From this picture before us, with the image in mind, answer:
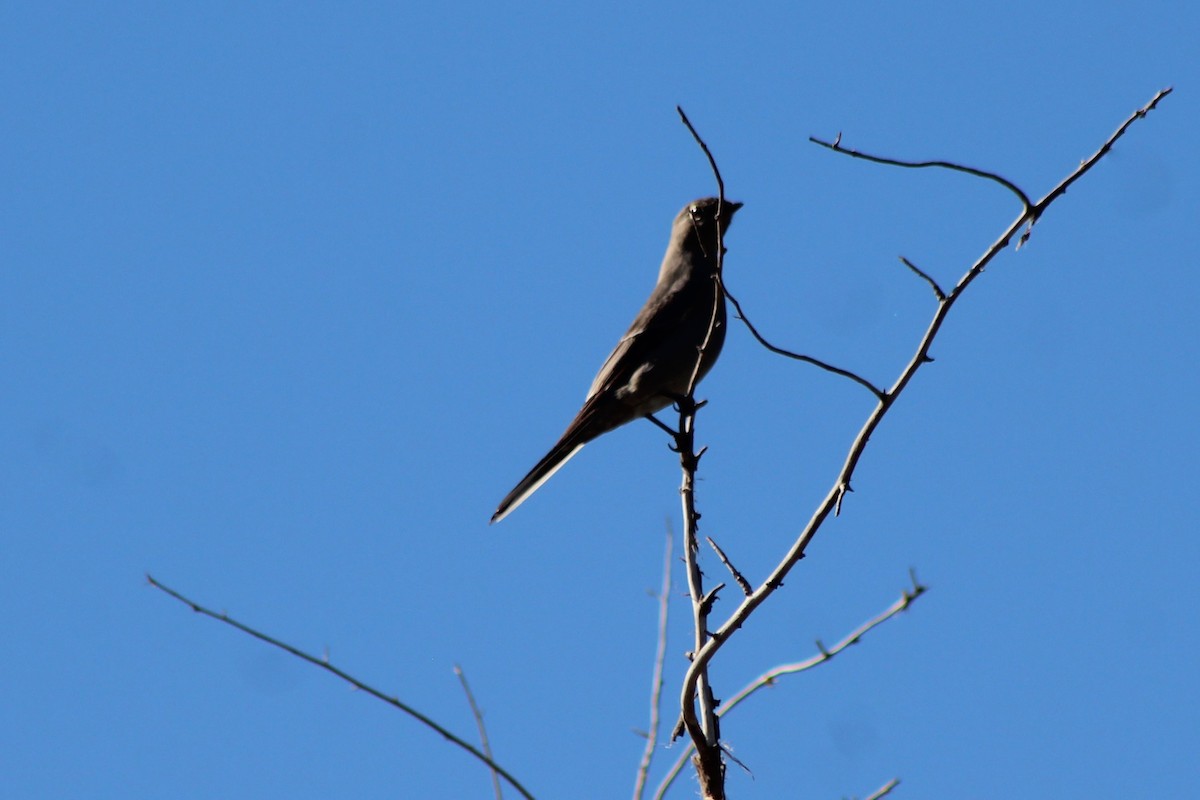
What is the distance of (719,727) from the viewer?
3949mm

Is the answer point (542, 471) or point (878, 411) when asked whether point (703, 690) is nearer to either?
point (878, 411)

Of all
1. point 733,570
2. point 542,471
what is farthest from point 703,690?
point 542,471

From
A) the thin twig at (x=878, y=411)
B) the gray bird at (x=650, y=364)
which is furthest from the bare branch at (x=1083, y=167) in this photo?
the gray bird at (x=650, y=364)

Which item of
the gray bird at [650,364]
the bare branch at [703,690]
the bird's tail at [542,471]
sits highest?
the gray bird at [650,364]

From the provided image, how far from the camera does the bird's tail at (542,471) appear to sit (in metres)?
7.14

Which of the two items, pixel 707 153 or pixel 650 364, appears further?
pixel 650 364

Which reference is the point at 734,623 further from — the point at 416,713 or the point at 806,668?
the point at 416,713

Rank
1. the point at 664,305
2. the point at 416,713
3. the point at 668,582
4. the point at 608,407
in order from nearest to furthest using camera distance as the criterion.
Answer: the point at 416,713 → the point at 668,582 → the point at 608,407 → the point at 664,305

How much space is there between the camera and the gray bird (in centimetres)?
741

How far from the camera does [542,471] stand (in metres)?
7.31

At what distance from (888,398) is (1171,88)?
1.26m

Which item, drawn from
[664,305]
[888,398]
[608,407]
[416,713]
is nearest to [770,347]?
[888,398]

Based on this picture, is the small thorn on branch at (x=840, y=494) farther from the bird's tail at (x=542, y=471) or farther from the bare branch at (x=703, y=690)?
the bird's tail at (x=542, y=471)

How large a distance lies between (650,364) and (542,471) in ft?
3.20
